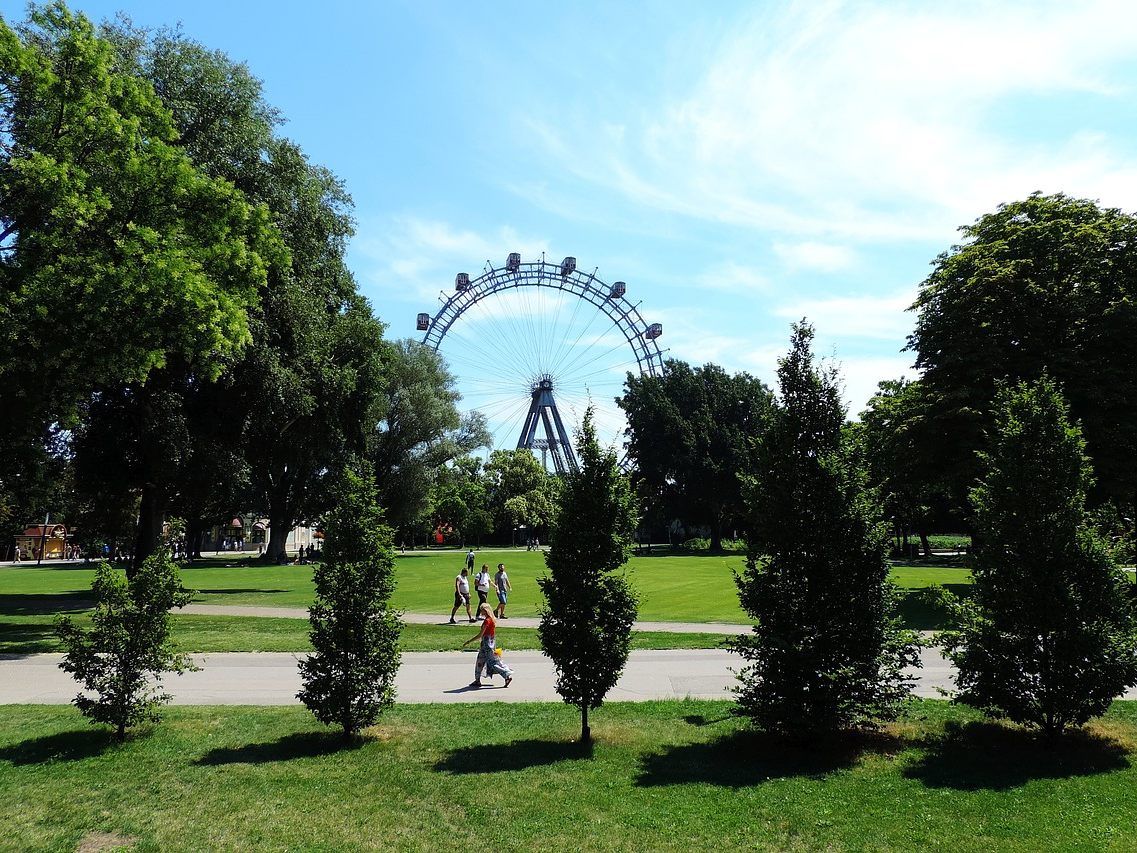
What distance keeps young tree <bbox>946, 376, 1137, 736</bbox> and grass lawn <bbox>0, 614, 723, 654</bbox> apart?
7079mm

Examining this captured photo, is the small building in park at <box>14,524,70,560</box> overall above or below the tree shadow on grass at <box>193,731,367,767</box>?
above

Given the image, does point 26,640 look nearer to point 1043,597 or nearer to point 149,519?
point 149,519

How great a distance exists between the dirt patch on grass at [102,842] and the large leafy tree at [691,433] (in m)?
62.6

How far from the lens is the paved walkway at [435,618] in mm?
20500

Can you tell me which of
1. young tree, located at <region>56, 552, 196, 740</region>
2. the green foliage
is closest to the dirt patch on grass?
young tree, located at <region>56, 552, 196, 740</region>

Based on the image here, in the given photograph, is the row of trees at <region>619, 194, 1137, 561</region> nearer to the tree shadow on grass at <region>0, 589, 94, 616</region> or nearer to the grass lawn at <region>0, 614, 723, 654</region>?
the grass lawn at <region>0, 614, 723, 654</region>

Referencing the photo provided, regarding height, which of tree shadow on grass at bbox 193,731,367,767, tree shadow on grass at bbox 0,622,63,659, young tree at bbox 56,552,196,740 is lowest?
tree shadow on grass at bbox 193,731,367,767

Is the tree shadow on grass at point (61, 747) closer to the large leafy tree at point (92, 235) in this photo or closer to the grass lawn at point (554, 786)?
the grass lawn at point (554, 786)

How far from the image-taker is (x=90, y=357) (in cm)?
1683

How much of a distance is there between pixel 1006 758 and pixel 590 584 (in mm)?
5468

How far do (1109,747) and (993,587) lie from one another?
2236 mm

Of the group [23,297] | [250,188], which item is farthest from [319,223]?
[23,297]

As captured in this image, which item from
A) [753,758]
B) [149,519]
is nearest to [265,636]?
[149,519]

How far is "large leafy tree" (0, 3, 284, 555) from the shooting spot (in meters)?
15.8
